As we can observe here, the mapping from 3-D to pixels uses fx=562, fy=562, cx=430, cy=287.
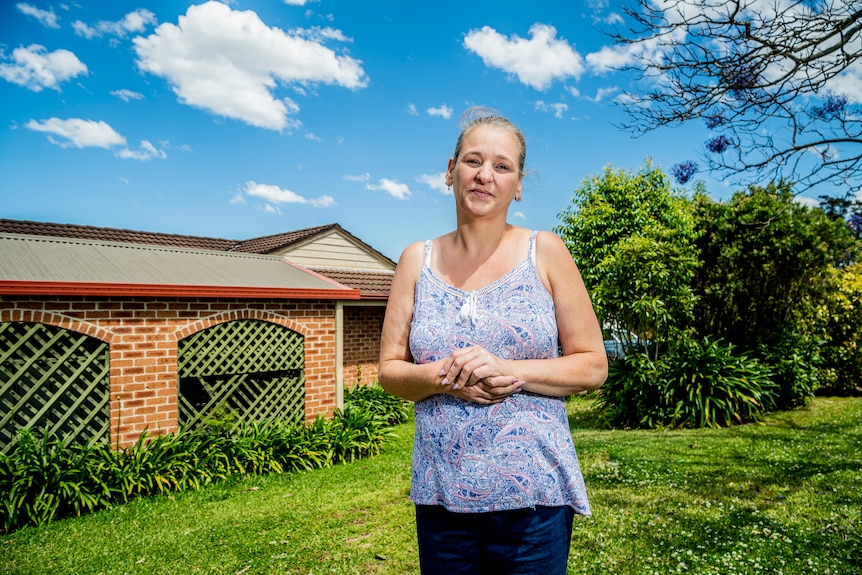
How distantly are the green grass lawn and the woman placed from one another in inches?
124

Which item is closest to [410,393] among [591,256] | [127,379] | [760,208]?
[127,379]

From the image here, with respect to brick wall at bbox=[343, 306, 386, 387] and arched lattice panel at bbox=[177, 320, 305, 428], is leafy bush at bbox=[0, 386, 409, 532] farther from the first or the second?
brick wall at bbox=[343, 306, 386, 387]

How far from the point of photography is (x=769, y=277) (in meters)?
11.7

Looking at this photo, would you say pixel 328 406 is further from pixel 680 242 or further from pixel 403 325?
pixel 403 325

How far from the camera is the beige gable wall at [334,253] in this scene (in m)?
15.0

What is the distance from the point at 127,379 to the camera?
23.9ft

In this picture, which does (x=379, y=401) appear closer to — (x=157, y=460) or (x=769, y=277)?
(x=157, y=460)

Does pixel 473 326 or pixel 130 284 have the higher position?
pixel 130 284

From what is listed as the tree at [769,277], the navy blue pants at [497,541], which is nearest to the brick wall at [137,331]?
the navy blue pants at [497,541]

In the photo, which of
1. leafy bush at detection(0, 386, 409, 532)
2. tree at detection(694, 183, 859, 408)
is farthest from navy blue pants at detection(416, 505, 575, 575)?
tree at detection(694, 183, 859, 408)

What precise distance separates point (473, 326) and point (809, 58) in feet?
19.9

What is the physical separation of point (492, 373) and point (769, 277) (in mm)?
12368

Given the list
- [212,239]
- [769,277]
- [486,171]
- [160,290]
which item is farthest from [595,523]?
[212,239]

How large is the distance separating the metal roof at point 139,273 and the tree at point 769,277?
767 centimetres
